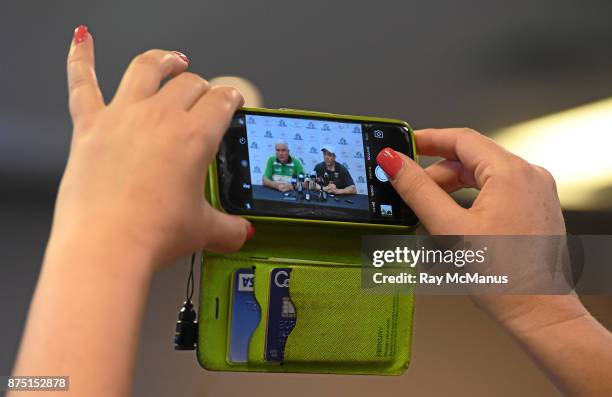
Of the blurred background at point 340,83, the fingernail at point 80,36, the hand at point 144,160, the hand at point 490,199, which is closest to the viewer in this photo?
the hand at point 144,160

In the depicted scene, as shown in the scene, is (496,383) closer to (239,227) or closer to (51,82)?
(51,82)

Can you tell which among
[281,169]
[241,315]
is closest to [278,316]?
→ [241,315]

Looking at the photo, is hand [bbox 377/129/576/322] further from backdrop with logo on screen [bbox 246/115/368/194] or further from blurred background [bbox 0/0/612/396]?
blurred background [bbox 0/0/612/396]

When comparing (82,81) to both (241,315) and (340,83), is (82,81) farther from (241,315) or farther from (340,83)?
(340,83)

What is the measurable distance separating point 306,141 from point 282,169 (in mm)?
39

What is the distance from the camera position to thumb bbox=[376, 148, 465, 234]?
639mm

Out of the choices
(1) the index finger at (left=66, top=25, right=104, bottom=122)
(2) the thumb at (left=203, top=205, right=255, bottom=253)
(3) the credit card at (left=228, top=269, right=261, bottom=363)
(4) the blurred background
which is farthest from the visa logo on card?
(4) the blurred background

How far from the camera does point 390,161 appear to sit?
717mm

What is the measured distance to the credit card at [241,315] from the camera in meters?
0.70

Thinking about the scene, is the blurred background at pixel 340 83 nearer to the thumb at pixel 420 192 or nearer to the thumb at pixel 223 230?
the thumb at pixel 420 192

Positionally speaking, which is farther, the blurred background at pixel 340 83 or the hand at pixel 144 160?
the blurred background at pixel 340 83

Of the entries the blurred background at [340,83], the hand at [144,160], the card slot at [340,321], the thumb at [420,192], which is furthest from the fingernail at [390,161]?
the blurred background at [340,83]

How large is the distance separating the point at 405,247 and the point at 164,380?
2453 millimetres

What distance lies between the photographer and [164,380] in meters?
2.99
